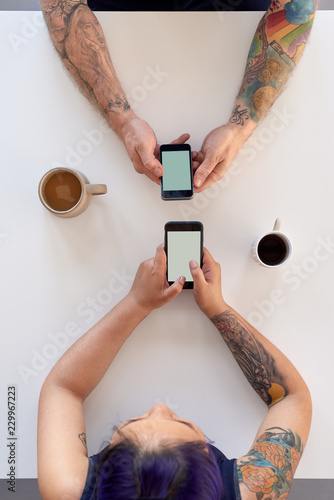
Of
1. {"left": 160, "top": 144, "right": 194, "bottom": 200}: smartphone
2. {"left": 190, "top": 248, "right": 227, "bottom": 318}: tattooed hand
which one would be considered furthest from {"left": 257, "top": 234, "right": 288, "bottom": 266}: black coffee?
{"left": 160, "top": 144, "right": 194, "bottom": 200}: smartphone

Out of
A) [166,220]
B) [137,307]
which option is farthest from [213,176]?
[137,307]

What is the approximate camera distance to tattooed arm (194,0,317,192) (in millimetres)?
902

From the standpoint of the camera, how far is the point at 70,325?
0.92 m

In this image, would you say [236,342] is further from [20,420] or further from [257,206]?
[20,420]

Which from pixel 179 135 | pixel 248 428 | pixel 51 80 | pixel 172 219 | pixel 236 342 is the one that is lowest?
pixel 248 428

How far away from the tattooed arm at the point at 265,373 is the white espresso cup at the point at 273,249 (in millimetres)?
104

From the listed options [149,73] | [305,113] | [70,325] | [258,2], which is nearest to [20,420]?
[70,325]

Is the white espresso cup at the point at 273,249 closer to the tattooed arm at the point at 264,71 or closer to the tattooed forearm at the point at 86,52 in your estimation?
the tattooed arm at the point at 264,71

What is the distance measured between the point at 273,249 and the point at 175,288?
254mm

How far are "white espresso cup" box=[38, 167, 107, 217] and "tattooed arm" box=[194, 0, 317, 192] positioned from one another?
264 mm

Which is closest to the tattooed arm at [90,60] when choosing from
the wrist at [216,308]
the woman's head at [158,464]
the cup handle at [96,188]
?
the cup handle at [96,188]

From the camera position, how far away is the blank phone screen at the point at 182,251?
0.85m

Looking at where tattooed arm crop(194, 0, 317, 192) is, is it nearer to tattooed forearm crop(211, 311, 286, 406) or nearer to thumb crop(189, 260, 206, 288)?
thumb crop(189, 260, 206, 288)

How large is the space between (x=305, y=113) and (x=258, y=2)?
0.40m
